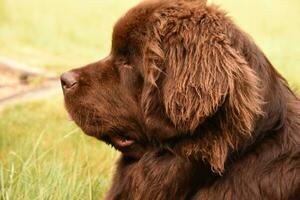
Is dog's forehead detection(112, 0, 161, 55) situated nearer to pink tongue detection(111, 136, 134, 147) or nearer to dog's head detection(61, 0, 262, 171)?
dog's head detection(61, 0, 262, 171)

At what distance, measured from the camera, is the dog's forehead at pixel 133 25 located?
11.3 ft

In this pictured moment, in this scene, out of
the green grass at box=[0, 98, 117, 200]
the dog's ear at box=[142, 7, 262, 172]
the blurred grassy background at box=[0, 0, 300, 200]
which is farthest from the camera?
the blurred grassy background at box=[0, 0, 300, 200]

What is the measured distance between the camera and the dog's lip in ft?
11.6

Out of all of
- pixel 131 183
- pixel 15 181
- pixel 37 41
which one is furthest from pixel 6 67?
pixel 131 183

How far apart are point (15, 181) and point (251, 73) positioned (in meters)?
1.74

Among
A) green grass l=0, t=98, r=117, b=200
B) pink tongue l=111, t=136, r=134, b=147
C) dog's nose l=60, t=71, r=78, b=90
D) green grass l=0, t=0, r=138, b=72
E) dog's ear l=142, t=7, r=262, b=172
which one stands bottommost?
green grass l=0, t=0, r=138, b=72

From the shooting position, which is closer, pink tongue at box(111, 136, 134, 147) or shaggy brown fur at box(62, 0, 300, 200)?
shaggy brown fur at box(62, 0, 300, 200)

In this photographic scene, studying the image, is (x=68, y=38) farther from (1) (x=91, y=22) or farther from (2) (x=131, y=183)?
(2) (x=131, y=183)

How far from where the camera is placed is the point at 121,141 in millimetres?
3545

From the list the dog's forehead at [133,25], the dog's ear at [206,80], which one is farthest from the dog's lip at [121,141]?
the dog's forehead at [133,25]

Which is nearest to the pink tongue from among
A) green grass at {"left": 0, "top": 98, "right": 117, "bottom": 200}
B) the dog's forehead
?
the dog's forehead

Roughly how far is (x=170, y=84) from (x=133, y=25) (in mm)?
429

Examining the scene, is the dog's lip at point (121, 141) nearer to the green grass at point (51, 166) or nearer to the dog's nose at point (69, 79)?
the dog's nose at point (69, 79)

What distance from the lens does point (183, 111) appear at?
3182 mm
